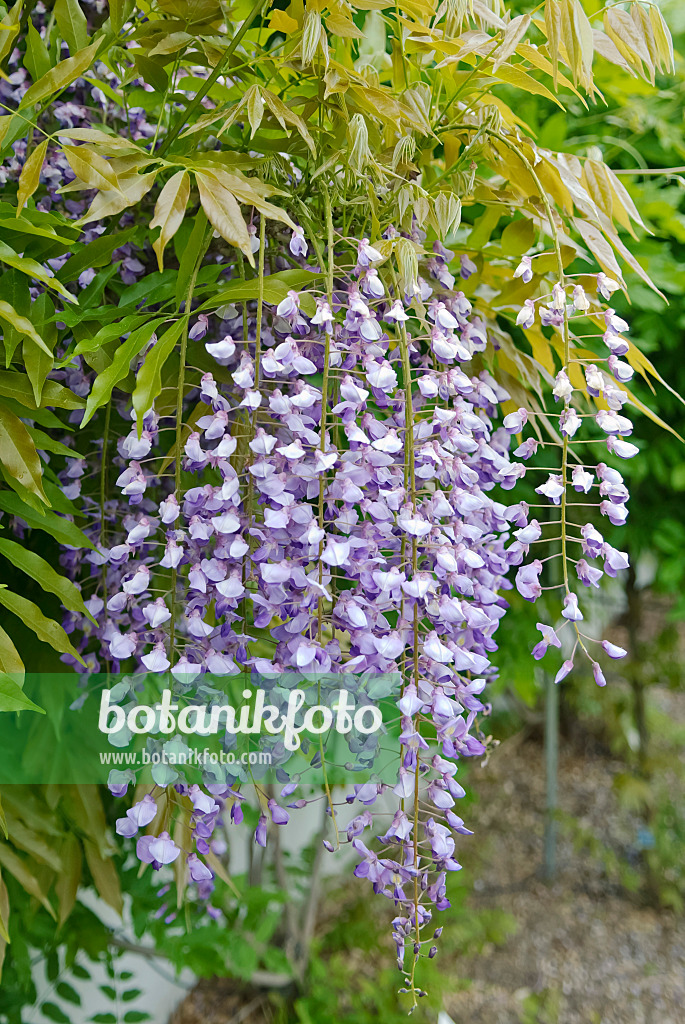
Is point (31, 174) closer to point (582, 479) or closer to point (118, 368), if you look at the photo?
point (118, 368)

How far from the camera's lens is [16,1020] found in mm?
846

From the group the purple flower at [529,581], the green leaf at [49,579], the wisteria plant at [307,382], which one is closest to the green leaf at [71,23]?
the wisteria plant at [307,382]

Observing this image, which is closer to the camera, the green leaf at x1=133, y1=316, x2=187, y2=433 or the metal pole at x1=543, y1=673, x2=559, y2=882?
the green leaf at x1=133, y1=316, x2=187, y2=433

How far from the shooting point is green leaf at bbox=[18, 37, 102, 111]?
44 cm

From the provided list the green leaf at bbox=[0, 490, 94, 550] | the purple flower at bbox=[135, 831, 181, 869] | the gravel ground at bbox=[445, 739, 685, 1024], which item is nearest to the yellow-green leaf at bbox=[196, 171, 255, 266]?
the green leaf at bbox=[0, 490, 94, 550]

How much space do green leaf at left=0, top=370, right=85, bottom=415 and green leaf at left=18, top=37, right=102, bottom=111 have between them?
162 millimetres

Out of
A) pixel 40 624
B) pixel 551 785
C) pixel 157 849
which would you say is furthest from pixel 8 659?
pixel 551 785

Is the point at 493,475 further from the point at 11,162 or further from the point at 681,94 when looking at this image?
the point at 681,94

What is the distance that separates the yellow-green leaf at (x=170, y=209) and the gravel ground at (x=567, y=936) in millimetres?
1663

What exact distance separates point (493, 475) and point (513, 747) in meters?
2.16

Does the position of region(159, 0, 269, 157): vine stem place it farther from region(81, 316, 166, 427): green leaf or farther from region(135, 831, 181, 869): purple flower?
region(135, 831, 181, 869): purple flower

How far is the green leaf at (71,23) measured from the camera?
0.50 metres

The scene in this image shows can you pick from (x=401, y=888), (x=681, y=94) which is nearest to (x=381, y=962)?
(x=401, y=888)

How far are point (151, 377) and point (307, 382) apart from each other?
11 centimetres
